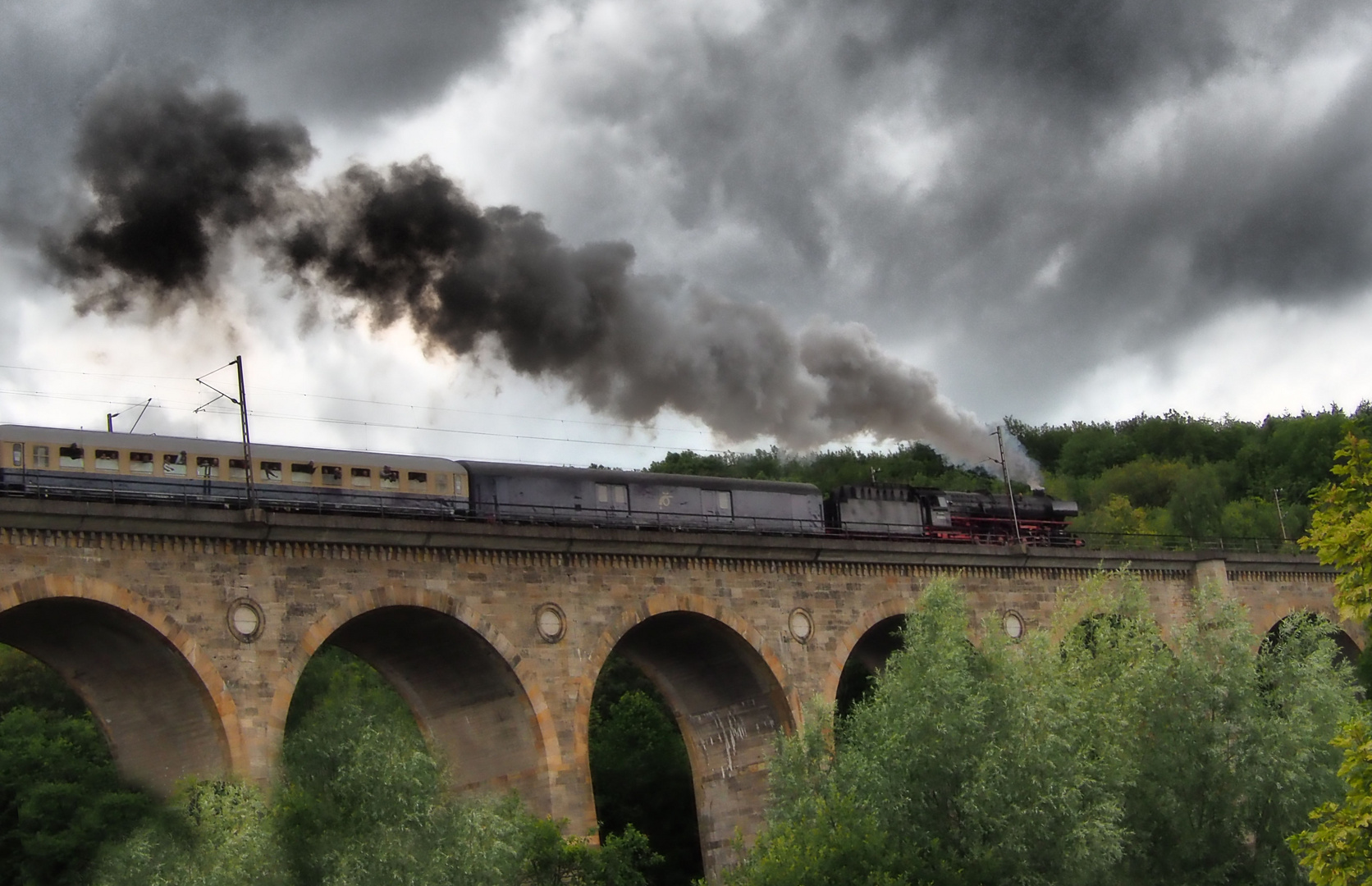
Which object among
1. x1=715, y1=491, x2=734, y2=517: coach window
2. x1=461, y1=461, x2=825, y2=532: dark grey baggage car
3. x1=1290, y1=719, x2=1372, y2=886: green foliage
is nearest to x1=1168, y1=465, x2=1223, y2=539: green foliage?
x1=461, y1=461, x2=825, y2=532: dark grey baggage car

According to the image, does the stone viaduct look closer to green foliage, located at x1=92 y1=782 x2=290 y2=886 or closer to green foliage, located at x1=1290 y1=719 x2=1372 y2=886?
green foliage, located at x1=92 y1=782 x2=290 y2=886

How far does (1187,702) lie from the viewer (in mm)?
38844

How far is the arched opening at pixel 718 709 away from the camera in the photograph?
48.0m

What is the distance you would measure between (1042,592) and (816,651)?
37.1 feet

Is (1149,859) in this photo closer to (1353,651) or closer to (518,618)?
(518,618)

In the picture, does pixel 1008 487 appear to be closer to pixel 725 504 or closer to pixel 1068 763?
pixel 725 504

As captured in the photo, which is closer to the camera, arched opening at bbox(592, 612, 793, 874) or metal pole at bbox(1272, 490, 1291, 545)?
arched opening at bbox(592, 612, 793, 874)

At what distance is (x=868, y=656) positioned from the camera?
193 feet

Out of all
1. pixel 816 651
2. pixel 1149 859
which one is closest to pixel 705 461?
pixel 816 651

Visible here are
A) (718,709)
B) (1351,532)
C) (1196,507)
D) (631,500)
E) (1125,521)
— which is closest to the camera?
(1351,532)

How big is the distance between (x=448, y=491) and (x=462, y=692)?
6.64 m

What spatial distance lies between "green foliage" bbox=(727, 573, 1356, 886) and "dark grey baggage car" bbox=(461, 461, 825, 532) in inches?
483

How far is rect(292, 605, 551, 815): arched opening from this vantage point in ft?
136

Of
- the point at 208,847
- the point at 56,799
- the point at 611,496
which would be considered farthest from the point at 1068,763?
the point at 56,799
